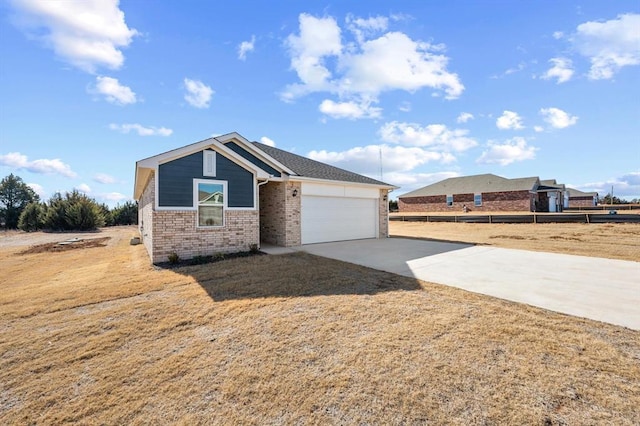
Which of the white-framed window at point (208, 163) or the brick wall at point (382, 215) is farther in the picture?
the brick wall at point (382, 215)

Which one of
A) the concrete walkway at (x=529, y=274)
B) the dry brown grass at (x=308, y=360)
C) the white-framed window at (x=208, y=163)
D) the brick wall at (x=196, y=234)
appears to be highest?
the white-framed window at (x=208, y=163)

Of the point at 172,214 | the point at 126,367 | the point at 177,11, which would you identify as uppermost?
the point at 177,11

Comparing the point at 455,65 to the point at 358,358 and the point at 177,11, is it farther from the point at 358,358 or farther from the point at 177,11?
the point at 358,358

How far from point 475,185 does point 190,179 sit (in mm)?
34423

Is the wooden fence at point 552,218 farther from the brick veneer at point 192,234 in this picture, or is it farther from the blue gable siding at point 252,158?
the brick veneer at point 192,234

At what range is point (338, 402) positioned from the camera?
2.57m

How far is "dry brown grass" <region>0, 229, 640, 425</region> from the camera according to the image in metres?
2.48

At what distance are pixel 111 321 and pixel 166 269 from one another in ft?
12.6

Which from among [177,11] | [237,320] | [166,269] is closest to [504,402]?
[237,320]

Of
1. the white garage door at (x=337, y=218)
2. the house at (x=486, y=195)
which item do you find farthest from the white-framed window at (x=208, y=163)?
the house at (x=486, y=195)

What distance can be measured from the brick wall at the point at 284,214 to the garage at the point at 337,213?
35 centimetres

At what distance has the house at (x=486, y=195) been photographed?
100ft

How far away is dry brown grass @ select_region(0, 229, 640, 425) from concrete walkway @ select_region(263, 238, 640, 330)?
2.45 ft

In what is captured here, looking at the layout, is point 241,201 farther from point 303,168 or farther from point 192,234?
point 303,168
